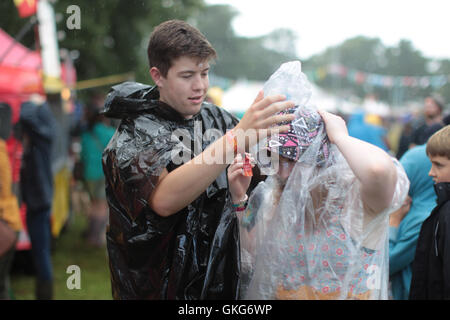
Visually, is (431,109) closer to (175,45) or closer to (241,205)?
(241,205)

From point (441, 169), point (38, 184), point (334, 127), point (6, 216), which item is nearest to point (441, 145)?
point (441, 169)

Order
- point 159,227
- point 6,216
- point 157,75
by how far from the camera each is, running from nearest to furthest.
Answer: point 159,227 → point 157,75 → point 6,216

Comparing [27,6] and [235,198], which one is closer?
[235,198]

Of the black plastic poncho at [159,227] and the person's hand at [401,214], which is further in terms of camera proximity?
the person's hand at [401,214]

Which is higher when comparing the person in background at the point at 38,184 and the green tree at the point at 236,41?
the green tree at the point at 236,41

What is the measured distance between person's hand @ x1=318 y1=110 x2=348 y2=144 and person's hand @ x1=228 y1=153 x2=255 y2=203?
296 millimetres

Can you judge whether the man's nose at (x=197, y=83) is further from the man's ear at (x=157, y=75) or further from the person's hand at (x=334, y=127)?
the person's hand at (x=334, y=127)

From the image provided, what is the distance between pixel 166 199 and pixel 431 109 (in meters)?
4.38

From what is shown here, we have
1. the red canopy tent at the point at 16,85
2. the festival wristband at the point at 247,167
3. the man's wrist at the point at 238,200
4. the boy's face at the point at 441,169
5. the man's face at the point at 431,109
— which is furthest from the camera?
the man's face at the point at 431,109

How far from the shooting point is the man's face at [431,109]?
15.5 feet

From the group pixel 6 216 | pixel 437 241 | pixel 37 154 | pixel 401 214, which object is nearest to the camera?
pixel 437 241

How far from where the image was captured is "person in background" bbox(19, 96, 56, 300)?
11.4 ft

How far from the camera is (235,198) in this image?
1.58m

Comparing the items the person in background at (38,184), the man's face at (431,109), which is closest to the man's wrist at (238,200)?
the person in background at (38,184)
